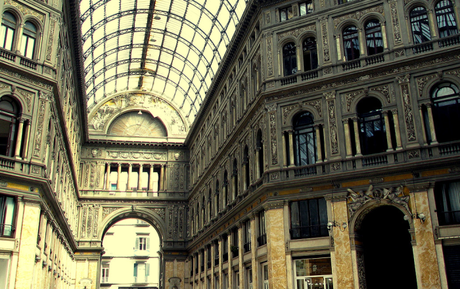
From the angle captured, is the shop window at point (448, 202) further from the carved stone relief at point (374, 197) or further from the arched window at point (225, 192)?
the arched window at point (225, 192)

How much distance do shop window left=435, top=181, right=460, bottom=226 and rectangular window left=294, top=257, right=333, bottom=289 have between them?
617cm

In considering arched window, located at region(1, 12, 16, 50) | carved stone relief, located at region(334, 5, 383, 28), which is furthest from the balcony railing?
arched window, located at region(1, 12, 16, 50)

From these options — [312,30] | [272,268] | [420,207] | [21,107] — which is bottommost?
[272,268]

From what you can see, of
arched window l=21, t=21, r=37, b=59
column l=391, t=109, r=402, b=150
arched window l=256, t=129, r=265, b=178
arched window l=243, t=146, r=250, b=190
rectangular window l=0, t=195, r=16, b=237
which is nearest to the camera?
rectangular window l=0, t=195, r=16, b=237

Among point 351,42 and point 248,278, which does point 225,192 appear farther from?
point 351,42

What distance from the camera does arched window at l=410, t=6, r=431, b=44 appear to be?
84.8 ft

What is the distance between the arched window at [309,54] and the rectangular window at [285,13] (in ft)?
7.30

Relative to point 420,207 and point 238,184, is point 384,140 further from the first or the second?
point 238,184

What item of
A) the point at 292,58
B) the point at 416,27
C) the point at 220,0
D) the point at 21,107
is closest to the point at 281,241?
the point at 292,58

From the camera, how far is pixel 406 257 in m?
25.1

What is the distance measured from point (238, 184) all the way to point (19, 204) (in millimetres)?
15820

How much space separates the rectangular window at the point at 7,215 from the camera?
23859mm

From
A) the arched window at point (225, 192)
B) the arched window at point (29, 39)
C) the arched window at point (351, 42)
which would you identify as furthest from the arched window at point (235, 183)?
the arched window at point (29, 39)

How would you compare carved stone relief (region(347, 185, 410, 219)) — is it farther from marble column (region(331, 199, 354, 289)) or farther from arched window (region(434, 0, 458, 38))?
arched window (region(434, 0, 458, 38))
